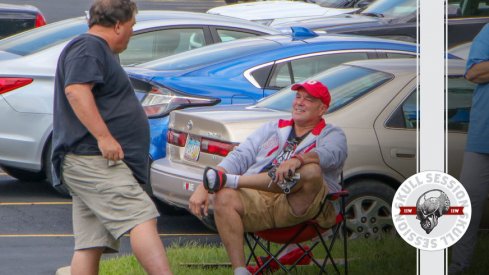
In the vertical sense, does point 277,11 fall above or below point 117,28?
below

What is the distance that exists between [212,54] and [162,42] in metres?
1.59

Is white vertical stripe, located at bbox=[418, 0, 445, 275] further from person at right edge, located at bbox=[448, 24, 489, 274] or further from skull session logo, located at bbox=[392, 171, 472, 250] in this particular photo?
person at right edge, located at bbox=[448, 24, 489, 274]

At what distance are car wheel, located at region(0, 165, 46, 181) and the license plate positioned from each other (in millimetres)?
3088

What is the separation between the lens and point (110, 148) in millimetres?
5391

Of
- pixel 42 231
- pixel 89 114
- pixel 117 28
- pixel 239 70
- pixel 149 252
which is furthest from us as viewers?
pixel 239 70

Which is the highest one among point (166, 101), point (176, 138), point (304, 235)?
point (166, 101)

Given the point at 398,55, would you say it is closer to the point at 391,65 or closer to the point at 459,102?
the point at 391,65

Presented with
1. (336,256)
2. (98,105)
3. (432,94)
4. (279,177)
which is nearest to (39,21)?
(336,256)

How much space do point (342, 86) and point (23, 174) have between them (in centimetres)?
394

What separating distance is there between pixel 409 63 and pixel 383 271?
1.78 m

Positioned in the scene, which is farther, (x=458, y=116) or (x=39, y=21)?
(x=39, y=21)

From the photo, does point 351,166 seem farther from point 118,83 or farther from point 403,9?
point 403,9

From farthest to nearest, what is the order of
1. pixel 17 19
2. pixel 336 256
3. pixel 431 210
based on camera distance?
pixel 17 19 < pixel 336 256 < pixel 431 210

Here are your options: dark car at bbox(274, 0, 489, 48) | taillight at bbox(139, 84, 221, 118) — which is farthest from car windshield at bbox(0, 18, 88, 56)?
dark car at bbox(274, 0, 489, 48)
